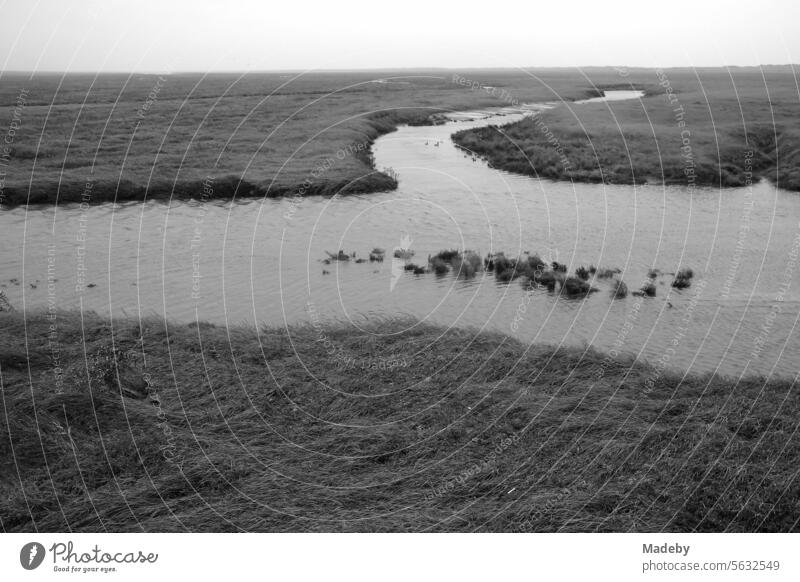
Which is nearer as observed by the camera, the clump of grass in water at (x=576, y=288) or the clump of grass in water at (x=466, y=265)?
the clump of grass in water at (x=576, y=288)

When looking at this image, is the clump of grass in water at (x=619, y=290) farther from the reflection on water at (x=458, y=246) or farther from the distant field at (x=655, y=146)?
the distant field at (x=655, y=146)

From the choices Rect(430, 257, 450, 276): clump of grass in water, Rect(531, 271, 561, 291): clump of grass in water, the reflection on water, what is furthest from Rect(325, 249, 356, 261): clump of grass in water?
Rect(531, 271, 561, 291): clump of grass in water

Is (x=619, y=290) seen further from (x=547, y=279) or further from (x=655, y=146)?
(x=655, y=146)

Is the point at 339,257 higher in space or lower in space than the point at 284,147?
lower

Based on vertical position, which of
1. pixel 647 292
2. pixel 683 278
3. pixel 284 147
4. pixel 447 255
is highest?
pixel 284 147

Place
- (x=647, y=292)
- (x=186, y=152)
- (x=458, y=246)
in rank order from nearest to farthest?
1. (x=647, y=292)
2. (x=458, y=246)
3. (x=186, y=152)

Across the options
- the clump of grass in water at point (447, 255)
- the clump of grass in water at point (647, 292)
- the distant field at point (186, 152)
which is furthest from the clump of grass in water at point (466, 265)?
the distant field at point (186, 152)

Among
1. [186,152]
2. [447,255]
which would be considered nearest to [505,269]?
[447,255]
